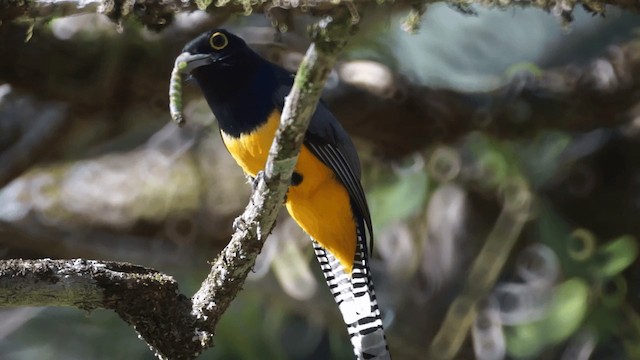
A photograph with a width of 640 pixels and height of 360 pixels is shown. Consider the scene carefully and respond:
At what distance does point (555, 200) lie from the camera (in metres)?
6.30

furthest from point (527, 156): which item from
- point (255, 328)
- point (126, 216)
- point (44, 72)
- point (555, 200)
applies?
point (44, 72)

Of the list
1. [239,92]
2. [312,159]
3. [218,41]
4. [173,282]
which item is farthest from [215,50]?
[173,282]

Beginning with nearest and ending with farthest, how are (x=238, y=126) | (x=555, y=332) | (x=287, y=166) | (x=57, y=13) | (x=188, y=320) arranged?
(x=287, y=166), (x=188, y=320), (x=238, y=126), (x=57, y=13), (x=555, y=332)

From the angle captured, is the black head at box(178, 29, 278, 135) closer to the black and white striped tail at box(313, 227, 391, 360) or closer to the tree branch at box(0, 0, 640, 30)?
the tree branch at box(0, 0, 640, 30)

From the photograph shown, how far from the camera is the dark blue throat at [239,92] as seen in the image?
12.0 feet

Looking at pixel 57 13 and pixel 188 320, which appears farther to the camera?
pixel 57 13

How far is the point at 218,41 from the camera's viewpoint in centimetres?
380

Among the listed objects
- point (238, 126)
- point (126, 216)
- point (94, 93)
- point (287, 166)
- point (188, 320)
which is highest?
point (94, 93)

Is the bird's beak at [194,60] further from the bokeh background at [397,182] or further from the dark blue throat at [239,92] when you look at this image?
the bokeh background at [397,182]

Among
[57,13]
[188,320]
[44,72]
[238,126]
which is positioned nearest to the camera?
[188,320]

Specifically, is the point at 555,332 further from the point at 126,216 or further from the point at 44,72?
the point at 44,72

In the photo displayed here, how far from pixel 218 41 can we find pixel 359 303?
37.4 inches

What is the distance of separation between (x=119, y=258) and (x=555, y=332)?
2191 mm

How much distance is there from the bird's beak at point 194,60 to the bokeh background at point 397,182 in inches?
65.2
